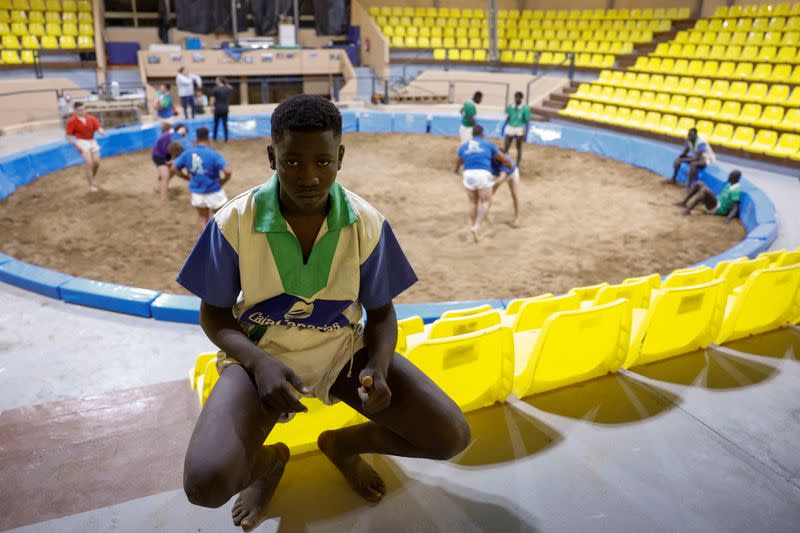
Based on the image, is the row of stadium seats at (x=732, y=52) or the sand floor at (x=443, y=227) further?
the row of stadium seats at (x=732, y=52)

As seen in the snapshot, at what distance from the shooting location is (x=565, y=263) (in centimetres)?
703

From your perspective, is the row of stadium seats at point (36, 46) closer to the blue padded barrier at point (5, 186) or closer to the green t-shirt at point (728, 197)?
the blue padded barrier at point (5, 186)

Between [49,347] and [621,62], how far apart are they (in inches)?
698

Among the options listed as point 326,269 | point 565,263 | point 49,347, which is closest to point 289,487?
point 326,269

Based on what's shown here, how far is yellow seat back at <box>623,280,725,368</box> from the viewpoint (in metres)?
3.23

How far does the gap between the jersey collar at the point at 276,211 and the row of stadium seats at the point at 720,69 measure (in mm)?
14495

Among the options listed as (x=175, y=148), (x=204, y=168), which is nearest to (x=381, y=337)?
(x=204, y=168)

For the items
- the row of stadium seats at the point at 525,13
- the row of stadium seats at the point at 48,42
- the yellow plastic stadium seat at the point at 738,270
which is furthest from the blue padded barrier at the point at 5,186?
the row of stadium seats at the point at 525,13

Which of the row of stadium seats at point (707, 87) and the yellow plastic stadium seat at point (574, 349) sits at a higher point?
the row of stadium seats at point (707, 87)

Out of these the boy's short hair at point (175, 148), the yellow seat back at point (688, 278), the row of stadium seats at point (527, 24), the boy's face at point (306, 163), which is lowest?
the boy's short hair at point (175, 148)

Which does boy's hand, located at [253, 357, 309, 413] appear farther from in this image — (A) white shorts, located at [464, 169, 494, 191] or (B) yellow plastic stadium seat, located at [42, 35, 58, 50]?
(B) yellow plastic stadium seat, located at [42, 35, 58, 50]

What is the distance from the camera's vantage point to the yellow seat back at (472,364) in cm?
266

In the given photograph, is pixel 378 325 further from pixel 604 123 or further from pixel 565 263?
pixel 604 123

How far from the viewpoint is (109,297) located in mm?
4836
